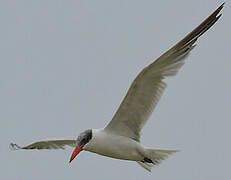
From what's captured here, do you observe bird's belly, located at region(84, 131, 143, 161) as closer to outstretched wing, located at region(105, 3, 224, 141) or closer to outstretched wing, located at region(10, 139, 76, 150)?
outstretched wing, located at region(105, 3, 224, 141)

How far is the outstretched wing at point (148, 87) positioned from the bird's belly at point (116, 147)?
0.44 feet

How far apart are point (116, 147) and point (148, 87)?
3.52ft

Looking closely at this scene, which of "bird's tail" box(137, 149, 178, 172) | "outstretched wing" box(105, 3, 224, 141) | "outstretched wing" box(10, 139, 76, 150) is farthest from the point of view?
"outstretched wing" box(10, 139, 76, 150)

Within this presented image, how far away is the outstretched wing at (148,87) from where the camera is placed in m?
10.6

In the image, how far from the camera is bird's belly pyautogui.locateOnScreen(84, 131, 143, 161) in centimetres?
1126

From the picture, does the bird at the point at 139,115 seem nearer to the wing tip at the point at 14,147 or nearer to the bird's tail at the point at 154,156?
the bird's tail at the point at 154,156

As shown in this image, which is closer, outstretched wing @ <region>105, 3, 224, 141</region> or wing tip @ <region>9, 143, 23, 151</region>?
outstretched wing @ <region>105, 3, 224, 141</region>

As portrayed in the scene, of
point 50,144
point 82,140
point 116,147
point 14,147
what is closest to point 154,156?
point 116,147

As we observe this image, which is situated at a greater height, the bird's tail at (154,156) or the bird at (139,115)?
the bird at (139,115)

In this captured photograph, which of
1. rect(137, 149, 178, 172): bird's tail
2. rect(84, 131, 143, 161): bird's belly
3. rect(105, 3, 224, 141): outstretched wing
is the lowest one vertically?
rect(137, 149, 178, 172): bird's tail

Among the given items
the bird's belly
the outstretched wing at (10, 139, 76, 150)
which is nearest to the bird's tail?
the bird's belly

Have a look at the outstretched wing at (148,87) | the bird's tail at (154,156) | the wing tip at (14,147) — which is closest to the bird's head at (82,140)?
the outstretched wing at (148,87)

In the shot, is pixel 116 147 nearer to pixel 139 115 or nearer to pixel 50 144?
pixel 139 115

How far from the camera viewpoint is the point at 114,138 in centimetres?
1138
